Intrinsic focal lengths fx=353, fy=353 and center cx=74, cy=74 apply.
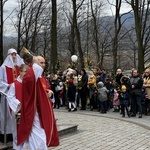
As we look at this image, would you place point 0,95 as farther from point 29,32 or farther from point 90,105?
point 29,32

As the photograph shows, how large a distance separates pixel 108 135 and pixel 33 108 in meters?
4.03

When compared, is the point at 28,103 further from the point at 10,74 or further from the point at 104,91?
the point at 104,91

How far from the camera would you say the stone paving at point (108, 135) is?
7934 millimetres

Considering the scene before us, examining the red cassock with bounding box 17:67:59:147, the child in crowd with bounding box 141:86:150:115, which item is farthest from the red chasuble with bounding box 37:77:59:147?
the child in crowd with bounding box 141:86:150:115

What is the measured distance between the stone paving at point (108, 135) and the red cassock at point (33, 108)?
2.10 m

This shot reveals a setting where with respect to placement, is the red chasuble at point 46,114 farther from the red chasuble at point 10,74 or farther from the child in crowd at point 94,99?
the child in crowd at point 94,99

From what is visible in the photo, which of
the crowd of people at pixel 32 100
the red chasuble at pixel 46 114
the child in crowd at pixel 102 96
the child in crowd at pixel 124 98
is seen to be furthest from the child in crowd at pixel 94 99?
the red chasuble at pixel 46 114

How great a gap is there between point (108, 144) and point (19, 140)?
9.60 feet

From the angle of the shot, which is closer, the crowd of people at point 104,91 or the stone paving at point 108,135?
the stone paving at point 108,135

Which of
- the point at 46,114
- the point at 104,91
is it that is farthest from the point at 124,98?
the point at 46,114

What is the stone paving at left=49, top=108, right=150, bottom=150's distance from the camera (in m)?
7.93

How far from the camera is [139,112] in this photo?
43.4 feet

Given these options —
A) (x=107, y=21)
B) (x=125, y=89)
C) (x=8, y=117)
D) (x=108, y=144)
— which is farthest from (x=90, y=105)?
(x=107, y=21)

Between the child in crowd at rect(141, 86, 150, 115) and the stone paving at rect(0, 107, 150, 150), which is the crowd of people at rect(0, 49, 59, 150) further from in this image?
the child in crowd at rect(141, 86, 150, 115)
